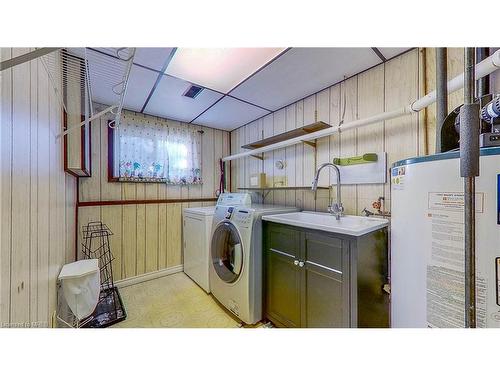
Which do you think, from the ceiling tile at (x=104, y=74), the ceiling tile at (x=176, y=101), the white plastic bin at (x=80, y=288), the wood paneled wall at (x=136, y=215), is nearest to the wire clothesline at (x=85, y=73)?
A: the ceiling tile at (x=104, y=74)

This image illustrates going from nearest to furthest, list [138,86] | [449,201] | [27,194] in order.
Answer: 1. [449,201]
2. [27,194]
3. [138,86]

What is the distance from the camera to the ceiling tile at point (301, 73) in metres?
1.41

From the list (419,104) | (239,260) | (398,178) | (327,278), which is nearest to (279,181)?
(239,260)

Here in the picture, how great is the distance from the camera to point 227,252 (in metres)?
1.97

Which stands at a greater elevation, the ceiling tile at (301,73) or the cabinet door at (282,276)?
the ceiling tile at (301,73)

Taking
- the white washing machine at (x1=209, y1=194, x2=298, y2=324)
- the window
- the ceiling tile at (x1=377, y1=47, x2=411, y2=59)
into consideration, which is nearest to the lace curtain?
the window

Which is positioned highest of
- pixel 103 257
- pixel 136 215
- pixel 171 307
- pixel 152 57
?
pixel 152 57

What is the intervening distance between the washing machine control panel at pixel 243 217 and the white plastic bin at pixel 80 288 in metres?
1.17

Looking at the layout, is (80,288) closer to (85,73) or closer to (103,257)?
(103,257)

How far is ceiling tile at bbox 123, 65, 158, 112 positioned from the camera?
1617 millimetres

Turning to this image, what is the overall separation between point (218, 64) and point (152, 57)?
Answer: 1.57ft

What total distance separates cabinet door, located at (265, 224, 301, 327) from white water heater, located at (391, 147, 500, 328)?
0.63 m

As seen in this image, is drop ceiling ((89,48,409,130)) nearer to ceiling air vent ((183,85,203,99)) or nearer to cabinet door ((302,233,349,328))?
ceiling air vent ((183,85,203,99))

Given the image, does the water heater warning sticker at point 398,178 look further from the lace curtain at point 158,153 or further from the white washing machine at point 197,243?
the lace curtain at point 158,153
